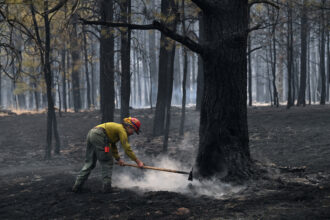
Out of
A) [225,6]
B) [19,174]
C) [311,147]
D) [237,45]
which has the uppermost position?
[225,6]

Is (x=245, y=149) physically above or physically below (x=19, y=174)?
above

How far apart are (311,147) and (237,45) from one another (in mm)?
4908

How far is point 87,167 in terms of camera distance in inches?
256

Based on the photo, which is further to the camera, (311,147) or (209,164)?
(311,147)

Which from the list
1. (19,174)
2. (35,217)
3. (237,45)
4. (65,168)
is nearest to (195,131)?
(65,168)

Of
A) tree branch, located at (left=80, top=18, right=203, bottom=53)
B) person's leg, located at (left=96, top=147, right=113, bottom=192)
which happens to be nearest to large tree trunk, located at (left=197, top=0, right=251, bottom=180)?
tree branch, located at (left=80, top=18, right=203, bottom=53)

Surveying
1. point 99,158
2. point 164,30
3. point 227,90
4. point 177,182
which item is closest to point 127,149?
point 99,158

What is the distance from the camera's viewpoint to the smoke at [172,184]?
19.5ft

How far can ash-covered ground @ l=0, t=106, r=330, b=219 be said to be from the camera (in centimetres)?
474

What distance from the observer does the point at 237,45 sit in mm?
6254

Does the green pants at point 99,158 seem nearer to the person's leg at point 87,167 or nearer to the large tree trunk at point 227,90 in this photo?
the person's leg at point 87,167

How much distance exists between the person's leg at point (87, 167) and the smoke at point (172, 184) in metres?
0.91

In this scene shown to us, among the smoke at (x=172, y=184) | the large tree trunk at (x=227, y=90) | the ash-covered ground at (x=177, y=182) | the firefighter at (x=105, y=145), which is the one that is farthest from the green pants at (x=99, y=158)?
the large tree trunk at (x=227, y=90)

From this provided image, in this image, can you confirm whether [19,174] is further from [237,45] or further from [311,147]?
[311,147]
